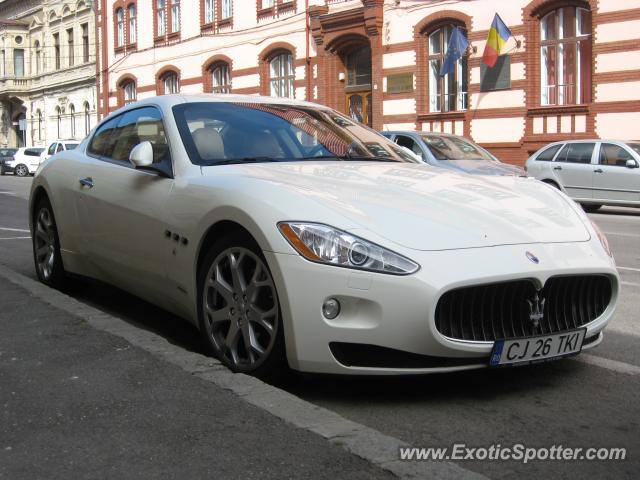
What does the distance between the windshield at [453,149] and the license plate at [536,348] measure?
38.6ft

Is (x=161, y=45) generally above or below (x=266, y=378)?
above

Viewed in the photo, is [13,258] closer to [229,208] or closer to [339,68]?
[229,208]

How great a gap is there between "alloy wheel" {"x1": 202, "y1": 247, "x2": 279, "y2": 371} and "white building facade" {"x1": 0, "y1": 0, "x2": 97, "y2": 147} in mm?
41933

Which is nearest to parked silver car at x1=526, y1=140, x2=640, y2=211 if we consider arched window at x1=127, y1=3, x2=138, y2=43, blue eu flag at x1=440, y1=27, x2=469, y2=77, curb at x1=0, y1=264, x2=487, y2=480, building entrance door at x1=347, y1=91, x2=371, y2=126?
blue eu flag at x1=440, y1=27, x2=469, y2=77

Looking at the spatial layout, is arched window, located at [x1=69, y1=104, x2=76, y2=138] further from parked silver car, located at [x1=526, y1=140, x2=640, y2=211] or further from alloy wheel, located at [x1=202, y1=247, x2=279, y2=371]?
alloy wheel, located at [x1=202, y1=247, x2=279, y2=371]

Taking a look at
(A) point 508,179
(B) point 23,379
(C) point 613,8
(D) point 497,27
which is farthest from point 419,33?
(B) point 23,379

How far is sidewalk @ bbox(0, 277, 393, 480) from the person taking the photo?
3029 mm

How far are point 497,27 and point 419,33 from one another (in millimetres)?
3350

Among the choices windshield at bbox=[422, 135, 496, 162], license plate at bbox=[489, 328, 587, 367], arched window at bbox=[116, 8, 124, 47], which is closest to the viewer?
license plate at bbox=[489, 328, 587, 367]

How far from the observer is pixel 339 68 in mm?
29969

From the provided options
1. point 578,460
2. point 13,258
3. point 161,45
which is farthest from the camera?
point 161,45

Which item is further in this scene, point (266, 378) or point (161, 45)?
point (161, 45)

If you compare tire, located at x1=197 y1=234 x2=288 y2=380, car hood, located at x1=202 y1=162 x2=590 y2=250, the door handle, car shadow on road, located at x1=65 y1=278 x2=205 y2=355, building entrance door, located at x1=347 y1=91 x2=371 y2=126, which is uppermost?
building entrance door, located at x1=347 y1=91 x2=371 y2=126

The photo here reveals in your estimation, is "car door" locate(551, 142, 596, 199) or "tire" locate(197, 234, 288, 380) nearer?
"tire" locate(197, 234, 288, 380)
